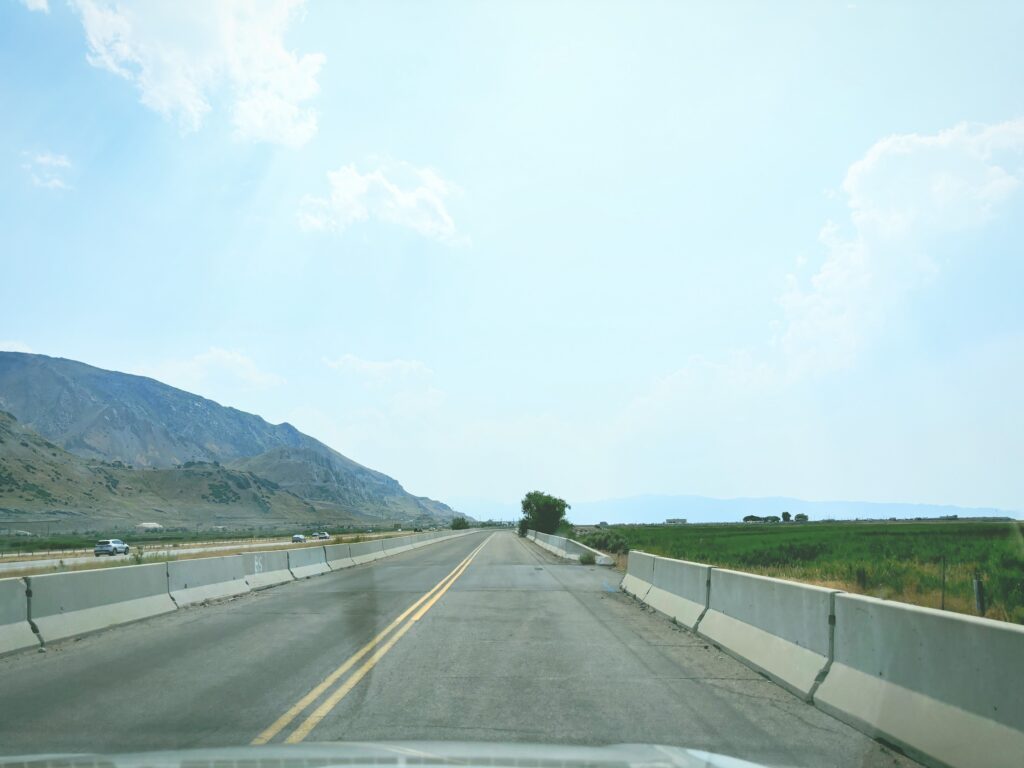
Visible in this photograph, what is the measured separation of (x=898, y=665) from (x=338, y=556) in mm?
27617

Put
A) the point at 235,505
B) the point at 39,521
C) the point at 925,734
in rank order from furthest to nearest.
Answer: the point at 235,505, the point at 39,521, the point at 925,734

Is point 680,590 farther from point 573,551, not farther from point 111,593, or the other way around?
point 573,551

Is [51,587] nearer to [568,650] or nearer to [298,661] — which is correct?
[298,661]

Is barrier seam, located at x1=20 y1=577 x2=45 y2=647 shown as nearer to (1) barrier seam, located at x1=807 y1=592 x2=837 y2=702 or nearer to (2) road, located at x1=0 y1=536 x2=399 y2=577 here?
(1) barrier seam, located at x1=807 y1=592 x2=837 y2=702

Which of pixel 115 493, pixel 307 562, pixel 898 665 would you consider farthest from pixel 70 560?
pixel 115 493

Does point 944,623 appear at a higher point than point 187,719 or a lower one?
higher

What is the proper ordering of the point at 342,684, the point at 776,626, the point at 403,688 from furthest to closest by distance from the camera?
the point at 776,626 < the point at 342,684 < the point at 403,688

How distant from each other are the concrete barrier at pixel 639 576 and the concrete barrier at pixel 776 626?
599 cm

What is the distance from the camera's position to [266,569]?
→ 2277 cm

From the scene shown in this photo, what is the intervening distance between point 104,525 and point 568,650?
125 meters

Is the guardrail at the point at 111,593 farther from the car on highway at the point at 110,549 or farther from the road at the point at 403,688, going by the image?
the car on highway at the point at 110,549

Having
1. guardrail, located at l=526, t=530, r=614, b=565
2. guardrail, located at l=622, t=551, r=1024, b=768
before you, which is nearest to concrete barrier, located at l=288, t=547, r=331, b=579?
guardrail, located at l=526, t=530, r=614, b=565

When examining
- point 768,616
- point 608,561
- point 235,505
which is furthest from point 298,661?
point 235,505

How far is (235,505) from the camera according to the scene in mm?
166000
